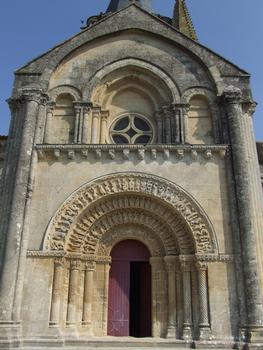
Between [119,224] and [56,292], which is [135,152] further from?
[56,292]

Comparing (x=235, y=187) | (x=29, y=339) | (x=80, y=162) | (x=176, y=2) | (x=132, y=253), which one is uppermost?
(x=176, y=2)

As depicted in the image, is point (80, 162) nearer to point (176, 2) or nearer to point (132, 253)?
point (132, 253)

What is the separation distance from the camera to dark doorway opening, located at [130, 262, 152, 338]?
10.3m

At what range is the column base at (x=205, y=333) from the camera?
8.88 metres

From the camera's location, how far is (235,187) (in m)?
10.1

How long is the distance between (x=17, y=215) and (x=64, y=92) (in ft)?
15.1

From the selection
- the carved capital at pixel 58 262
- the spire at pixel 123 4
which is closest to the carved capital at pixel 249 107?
the carved capital at pixel 58 262

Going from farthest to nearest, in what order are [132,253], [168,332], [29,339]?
[132,253]
[168,332]
[29,339]

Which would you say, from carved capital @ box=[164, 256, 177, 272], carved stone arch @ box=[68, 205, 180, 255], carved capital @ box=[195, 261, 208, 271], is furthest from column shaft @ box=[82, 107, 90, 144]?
carved capital @ box=[195, 261, 208, 271]

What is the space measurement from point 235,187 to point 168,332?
175 inches

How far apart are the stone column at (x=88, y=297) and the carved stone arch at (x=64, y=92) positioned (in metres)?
5.54

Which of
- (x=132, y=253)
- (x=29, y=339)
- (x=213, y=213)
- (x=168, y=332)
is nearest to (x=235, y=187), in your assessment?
(x=213, y=213)

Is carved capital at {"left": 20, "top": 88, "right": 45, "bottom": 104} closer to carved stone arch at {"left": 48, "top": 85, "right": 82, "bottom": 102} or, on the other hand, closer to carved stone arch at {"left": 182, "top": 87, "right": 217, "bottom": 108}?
carved stone arch at {"left": 48, "top": 85, "right": 82, "bottom": 102}

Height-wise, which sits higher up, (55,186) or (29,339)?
(55,186)
